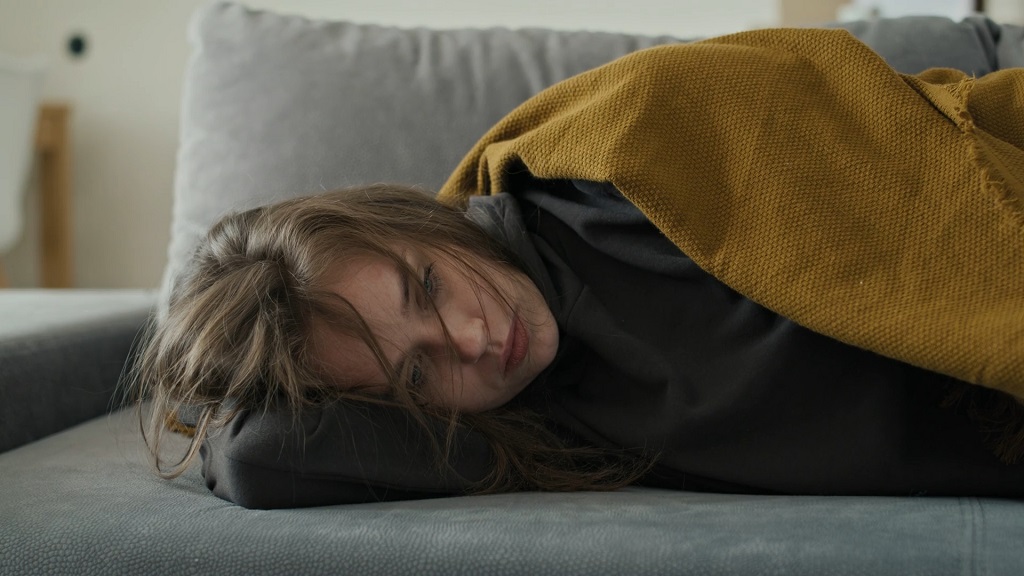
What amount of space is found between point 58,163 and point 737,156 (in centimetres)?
260

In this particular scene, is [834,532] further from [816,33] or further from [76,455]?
[76,455]

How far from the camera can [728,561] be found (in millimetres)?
645

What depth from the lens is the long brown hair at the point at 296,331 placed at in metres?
0.86

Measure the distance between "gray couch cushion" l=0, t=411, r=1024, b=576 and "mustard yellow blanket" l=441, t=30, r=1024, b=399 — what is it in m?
0.15

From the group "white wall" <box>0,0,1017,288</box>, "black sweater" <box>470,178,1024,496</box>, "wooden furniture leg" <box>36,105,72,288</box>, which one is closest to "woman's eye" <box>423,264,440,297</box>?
"black sweater" <box>470,178,1024,496</box>

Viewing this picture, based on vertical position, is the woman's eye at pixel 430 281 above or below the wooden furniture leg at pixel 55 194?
above

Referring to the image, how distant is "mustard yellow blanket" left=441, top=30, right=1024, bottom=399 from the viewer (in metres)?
0.79

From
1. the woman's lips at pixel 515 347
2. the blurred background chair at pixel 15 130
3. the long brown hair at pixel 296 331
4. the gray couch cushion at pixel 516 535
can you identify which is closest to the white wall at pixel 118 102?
the blurred background chair at pixel 15 130

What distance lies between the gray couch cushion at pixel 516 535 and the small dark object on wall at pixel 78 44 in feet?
8.38

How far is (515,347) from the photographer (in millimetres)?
955

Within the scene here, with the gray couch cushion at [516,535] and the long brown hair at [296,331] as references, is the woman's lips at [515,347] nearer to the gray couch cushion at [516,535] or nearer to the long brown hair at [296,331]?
the long brown hair at [296,331]

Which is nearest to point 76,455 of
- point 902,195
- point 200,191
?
point 200,191

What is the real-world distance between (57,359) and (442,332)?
0.58 m

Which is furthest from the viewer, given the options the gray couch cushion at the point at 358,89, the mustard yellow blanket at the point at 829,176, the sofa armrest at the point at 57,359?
the gray couch cushion at the point at 358,89
